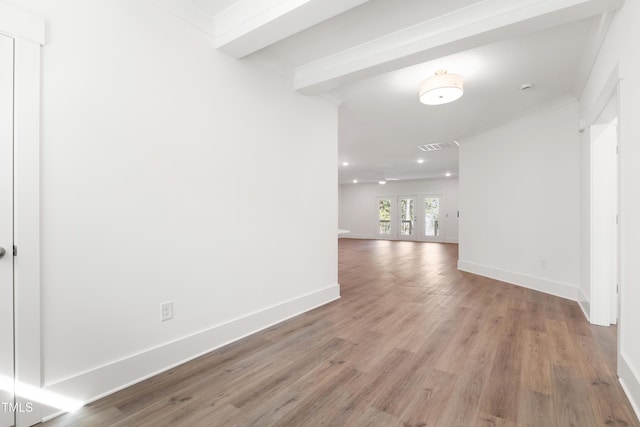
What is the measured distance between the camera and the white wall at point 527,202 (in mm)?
4016

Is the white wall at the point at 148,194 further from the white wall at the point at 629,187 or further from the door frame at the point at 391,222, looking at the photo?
the door frame at the point at 391,222

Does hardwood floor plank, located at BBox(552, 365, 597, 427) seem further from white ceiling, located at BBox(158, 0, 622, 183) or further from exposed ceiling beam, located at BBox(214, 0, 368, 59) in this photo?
exposed ceiling beam, located at BBox(214, 0, 368, 59)

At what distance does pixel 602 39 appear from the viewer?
2.41 m

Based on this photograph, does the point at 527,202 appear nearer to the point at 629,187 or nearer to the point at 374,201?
the point at 629,187

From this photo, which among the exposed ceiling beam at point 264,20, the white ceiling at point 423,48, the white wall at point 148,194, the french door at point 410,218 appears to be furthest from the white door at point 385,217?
the exposed ceiling beam at point 264,20

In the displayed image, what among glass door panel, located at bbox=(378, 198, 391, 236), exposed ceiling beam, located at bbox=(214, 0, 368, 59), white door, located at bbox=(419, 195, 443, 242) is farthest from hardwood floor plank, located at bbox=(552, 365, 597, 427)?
glass door panel, located at bbox=(378, 198, 391, 236)

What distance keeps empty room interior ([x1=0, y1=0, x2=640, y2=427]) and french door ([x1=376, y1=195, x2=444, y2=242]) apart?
825 centimetres

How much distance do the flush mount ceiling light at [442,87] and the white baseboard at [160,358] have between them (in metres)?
2.65

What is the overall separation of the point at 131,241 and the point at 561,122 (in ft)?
17.1

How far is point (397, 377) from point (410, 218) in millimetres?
11290

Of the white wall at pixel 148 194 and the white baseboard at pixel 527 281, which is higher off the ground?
the white wall at pixel 148 194

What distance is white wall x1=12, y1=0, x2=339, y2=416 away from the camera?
1.72m

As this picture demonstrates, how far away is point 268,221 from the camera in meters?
3.02

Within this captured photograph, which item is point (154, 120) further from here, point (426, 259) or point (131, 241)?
point (426, 259)
